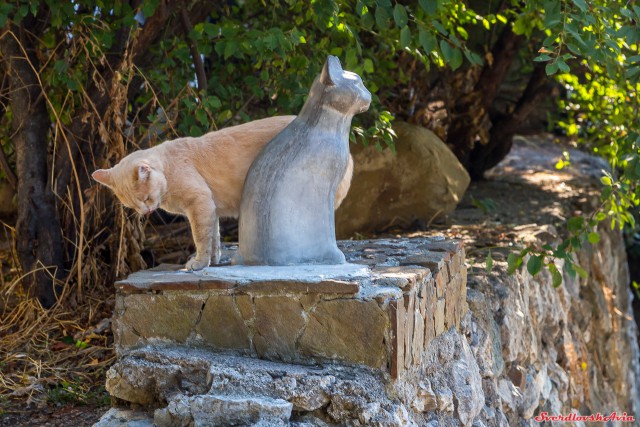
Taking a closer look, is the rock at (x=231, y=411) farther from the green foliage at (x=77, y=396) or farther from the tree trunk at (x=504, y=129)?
the tree trunk at (x=504, y=129)

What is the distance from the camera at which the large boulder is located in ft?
22.0

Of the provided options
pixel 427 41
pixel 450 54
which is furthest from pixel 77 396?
pixel 450 54

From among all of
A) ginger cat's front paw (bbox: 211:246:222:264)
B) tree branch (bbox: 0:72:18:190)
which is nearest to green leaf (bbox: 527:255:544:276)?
ginger cat's front paw (bbox: 211:246:222:264)

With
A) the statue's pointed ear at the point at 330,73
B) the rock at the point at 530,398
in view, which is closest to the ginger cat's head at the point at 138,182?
the statue's pointed ear at the point at 330,73

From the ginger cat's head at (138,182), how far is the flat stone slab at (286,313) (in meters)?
0.29

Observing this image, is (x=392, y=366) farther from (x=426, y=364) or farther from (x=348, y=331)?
(x=426, y=364)

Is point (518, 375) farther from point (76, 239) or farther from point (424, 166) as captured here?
point (76, 239)

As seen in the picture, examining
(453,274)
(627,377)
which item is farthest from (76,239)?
(627,377)

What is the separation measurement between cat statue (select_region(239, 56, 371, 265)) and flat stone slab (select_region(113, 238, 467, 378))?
13 centimetres

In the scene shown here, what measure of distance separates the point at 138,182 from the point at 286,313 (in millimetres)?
793

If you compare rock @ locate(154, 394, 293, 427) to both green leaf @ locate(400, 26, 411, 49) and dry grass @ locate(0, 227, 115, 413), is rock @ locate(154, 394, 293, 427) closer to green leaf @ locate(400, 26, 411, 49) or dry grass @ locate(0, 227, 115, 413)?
dry grass @ locate(0, 227, 115, 413)

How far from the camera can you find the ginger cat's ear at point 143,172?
3236 mm

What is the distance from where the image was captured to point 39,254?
A: 16.8ft

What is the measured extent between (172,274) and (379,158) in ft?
12.1
